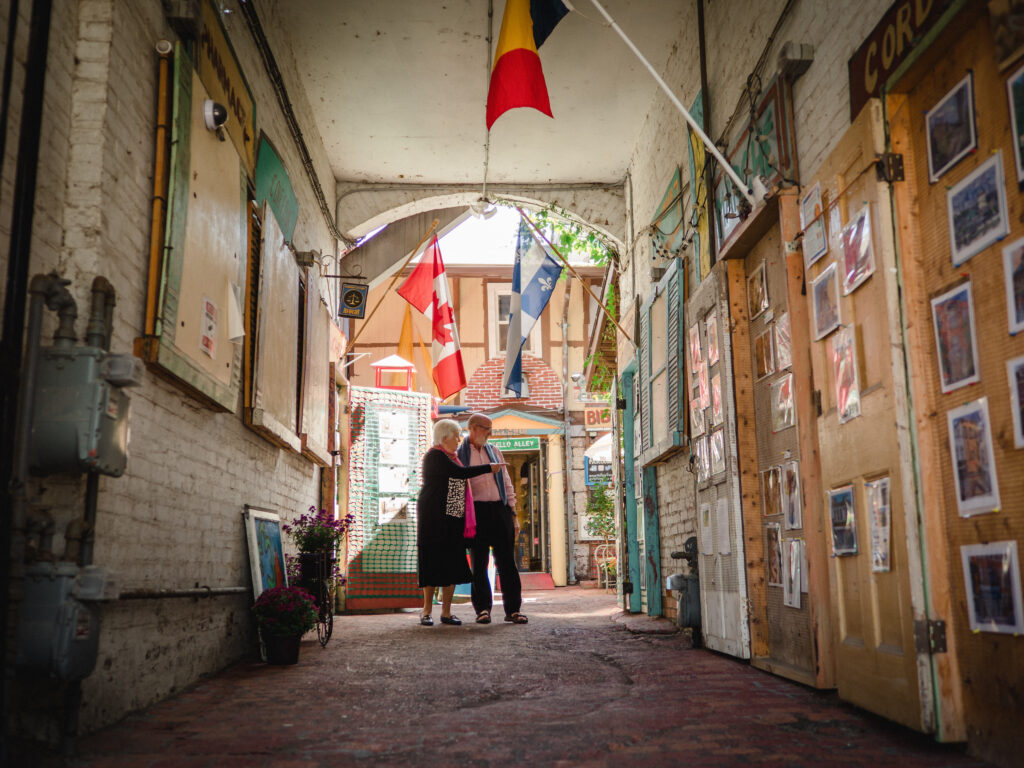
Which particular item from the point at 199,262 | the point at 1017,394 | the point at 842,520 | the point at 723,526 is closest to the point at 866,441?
the point at 842,520

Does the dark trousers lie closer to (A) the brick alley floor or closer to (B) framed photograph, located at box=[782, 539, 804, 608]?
(A) the brick alley floor

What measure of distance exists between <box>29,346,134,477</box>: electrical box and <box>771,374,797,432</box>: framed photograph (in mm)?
3026

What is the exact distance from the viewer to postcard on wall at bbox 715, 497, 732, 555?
199 inches

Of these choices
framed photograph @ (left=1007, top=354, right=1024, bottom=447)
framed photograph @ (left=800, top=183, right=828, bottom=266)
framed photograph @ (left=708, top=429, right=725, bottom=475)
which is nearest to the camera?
framed photograph @ (left=1007, top=354, right=1024, bottom=447)

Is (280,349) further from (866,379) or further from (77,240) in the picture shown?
(866,379)

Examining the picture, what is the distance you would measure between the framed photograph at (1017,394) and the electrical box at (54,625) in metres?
2.76

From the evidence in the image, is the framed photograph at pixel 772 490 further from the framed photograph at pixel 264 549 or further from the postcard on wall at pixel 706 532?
the framed photograph at pixel 264 549

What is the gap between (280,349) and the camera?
6.36 m

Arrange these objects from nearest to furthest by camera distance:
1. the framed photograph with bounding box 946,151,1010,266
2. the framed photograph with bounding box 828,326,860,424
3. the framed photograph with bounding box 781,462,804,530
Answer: the framed photograph with bounding box 946,151,1010,266 → the framed photograph with bounding box 828,326,860,424 → the framed photograph with bounding box 781,462,804,530

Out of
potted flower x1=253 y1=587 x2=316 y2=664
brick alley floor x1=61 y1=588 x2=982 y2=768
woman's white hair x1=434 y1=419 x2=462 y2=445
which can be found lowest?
brick alley floor x1=61 y1=588 x2=982 y2=768

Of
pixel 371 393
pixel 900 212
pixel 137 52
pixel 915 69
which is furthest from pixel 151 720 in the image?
pixel 371 393

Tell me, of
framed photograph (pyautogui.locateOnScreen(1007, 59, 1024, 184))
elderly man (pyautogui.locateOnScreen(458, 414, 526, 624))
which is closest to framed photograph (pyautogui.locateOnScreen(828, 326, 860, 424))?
framed photograph (pyautogui.locateOnScreen(1007, 59, 1024, 184))

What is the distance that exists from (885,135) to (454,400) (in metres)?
15.5

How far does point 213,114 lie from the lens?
14.5ft
